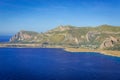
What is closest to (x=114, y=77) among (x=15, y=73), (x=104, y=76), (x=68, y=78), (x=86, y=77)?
(x=104, y=76)

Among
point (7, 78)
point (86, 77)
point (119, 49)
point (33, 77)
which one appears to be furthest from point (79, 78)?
point (119, 49)

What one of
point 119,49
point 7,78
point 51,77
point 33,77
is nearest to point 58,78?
point 51,77

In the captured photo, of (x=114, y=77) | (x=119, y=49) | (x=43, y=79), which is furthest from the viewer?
(x=119, y=49)

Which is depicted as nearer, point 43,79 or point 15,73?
point 43,79

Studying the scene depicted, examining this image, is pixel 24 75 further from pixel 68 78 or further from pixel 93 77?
pixel 93 77

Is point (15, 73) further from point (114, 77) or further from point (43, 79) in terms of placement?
point (114, 77)

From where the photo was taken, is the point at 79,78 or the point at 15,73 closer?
the point at 79,78

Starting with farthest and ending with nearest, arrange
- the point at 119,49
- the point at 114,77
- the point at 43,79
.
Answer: the point at 119,49 → the point at 114,77 → the point at 43,79

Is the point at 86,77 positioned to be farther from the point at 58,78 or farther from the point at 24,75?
the point at 24,75
